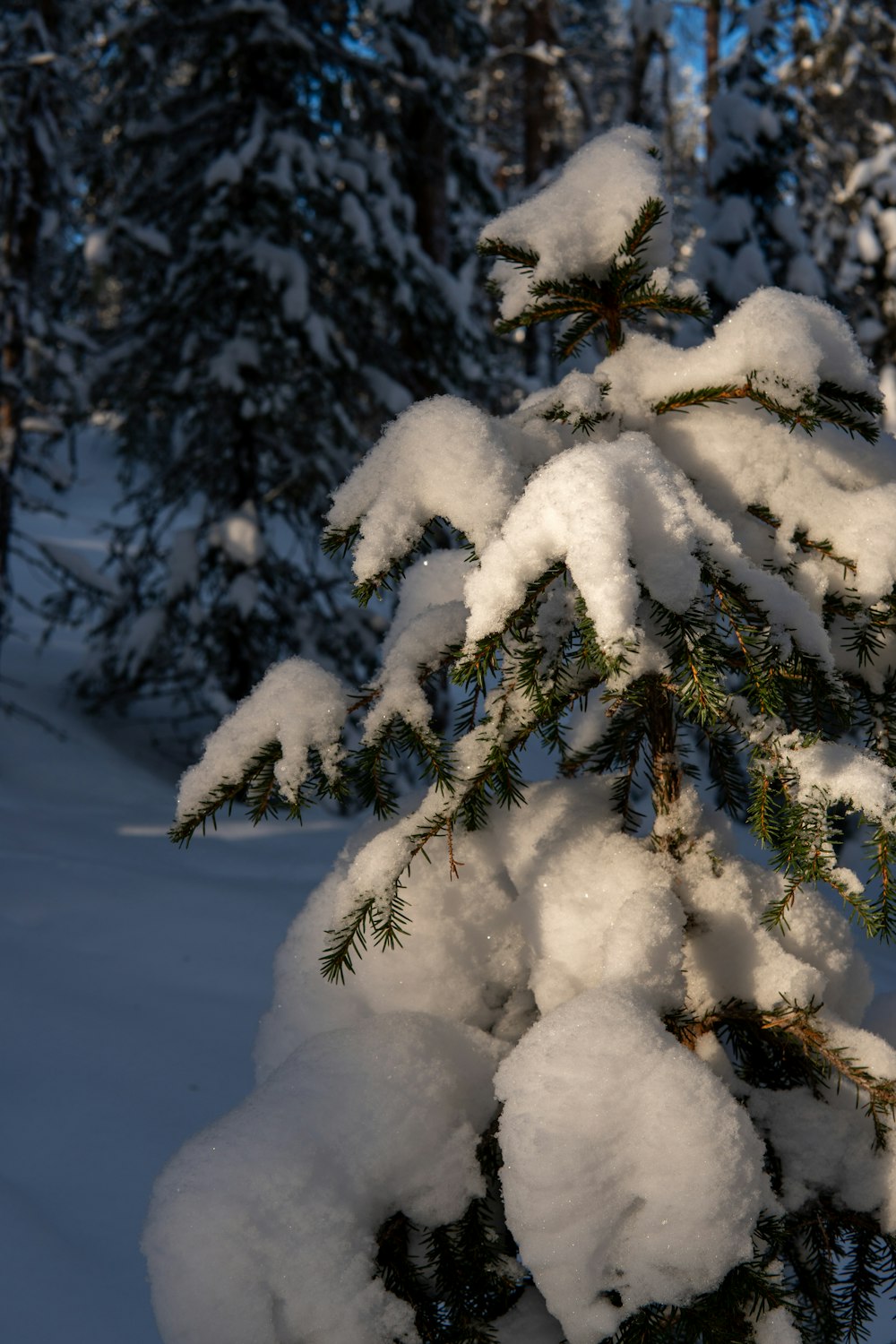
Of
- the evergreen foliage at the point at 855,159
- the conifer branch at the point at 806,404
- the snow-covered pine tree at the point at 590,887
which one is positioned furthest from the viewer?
the evergreen foliage at the point at 855,159

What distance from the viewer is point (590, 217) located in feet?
5.51

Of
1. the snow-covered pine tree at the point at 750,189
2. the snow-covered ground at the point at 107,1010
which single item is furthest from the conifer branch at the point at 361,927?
A: the snow-covered pine tree at the point at 750,189

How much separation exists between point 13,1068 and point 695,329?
13.7 m

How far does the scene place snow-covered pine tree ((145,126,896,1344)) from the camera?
1304mm

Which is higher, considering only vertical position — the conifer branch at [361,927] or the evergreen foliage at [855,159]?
the evergreen foliage at [855,159]

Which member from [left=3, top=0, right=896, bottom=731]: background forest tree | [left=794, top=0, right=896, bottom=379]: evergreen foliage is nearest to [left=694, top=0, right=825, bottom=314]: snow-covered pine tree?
[left=794, top=0, right=896, bottom=379]: evergreen foliage

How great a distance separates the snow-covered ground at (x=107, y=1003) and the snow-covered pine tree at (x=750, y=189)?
774 centimetres

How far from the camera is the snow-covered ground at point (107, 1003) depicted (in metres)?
2.51

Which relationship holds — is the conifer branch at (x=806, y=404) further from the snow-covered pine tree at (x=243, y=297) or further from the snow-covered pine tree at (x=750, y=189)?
the snow-covered pine tree at (x=750, y=189)

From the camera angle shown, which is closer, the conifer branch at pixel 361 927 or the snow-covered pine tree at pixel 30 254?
the conifer branch at pixel 361 927

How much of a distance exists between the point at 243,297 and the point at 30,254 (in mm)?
1653

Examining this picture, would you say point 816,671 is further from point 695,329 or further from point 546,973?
point 695,329

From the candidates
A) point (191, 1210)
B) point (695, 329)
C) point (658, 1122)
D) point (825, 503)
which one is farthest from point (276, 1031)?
point (695, 329)

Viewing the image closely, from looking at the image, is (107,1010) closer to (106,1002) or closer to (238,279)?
(106,1002)
